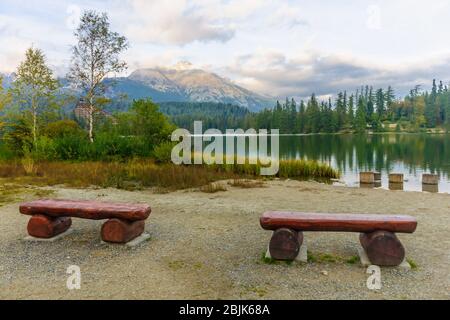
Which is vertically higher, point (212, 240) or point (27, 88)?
point (27, 88)

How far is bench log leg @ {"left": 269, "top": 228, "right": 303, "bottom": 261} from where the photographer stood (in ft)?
16.6

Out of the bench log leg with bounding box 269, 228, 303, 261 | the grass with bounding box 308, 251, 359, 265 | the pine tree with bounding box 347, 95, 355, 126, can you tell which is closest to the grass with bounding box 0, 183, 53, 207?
the bench log leg with bounding box 269, 228, 303, 261

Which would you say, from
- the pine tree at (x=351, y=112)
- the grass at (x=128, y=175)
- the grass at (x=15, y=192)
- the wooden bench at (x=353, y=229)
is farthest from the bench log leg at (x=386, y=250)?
the pine tree at (x=351, y=112)

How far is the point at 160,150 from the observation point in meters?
18.7

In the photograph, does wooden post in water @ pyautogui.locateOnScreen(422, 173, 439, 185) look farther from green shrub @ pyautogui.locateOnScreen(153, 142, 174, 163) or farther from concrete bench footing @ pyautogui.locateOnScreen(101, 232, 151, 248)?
concrete bench footing @ pyautogui.locateOnScreen(101, 232, 151, 248)

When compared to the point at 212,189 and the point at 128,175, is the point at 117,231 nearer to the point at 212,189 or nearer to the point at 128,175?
the point at 212,189

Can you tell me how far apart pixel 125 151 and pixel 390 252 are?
1663cm

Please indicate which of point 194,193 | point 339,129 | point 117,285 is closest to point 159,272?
point 117,285

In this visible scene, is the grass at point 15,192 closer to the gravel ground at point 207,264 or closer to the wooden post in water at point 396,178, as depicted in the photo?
the gravel ground at point 207,264

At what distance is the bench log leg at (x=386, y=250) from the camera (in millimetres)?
4859

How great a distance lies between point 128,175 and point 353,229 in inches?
440

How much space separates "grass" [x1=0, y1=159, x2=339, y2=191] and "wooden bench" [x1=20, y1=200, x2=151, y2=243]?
19.6 ft

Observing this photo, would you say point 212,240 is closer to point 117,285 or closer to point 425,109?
point 117,285

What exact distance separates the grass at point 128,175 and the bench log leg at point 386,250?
8.11 meters
